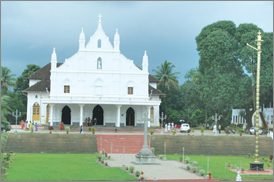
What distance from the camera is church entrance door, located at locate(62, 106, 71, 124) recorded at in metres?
55.8

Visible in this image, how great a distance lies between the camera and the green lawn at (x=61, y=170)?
23.3 metres

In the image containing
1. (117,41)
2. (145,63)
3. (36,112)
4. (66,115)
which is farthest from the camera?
(36,112)

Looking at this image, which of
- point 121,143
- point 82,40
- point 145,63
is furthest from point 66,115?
point 121,143

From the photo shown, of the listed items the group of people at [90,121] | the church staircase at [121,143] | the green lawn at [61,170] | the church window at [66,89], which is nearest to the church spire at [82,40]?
the church window at [66,89]

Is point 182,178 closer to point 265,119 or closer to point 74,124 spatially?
point 74,124

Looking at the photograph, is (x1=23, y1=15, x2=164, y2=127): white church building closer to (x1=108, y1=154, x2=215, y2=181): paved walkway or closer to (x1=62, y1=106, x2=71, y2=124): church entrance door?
(x1=62, y1=106, x2=71, y2=124): church entrance door

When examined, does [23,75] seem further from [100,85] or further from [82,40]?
[100,85]

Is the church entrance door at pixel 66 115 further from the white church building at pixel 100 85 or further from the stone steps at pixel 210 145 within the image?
the stone steps at pixel 210 145

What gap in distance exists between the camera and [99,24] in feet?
183

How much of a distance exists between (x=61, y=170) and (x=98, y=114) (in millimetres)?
30858

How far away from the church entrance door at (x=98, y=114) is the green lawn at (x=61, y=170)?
24.4 meters

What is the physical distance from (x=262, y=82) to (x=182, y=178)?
104 ft

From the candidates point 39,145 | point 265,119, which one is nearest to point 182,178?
point 39,145

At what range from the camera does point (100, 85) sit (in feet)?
182
